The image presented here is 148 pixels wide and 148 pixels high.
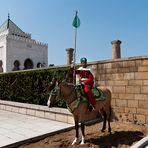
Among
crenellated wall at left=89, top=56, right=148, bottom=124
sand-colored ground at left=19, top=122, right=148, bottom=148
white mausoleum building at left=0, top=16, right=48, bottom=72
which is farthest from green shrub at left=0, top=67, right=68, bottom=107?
white mausoleum building at left=0, top=16, right=48, bottom=72

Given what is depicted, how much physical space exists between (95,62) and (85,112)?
3454 millimetres

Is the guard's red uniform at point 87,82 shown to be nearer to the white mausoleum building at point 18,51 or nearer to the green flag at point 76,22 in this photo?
the green flag at point 76,22

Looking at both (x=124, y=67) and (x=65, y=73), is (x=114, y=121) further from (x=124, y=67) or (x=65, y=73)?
(x=65, y=73)

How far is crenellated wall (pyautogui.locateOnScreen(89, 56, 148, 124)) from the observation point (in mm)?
8094

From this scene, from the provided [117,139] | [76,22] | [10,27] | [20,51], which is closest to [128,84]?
[117,139]

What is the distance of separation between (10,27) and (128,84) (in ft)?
139

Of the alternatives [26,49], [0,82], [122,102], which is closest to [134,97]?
[122,102]

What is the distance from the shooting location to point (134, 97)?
8.34 meters

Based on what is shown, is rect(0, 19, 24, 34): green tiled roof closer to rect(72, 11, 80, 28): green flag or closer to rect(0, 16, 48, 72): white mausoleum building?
rect(0, 16, 48, 72): white mausoleum building

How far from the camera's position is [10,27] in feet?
155

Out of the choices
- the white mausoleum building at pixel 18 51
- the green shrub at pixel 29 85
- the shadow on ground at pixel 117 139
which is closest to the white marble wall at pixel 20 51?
the white mausoleum building at pixel 18 51

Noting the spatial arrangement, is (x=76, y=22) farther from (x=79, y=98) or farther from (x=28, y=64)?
(x=28, y=64)

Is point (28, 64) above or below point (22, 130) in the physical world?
above

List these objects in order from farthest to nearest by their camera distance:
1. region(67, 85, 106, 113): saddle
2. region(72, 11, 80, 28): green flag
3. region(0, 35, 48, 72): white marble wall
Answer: region(0, 35, 48, 72): white marble wall, region(72, 11, 80, 28): green flag, region(67, 85, 106, 113): saddle
